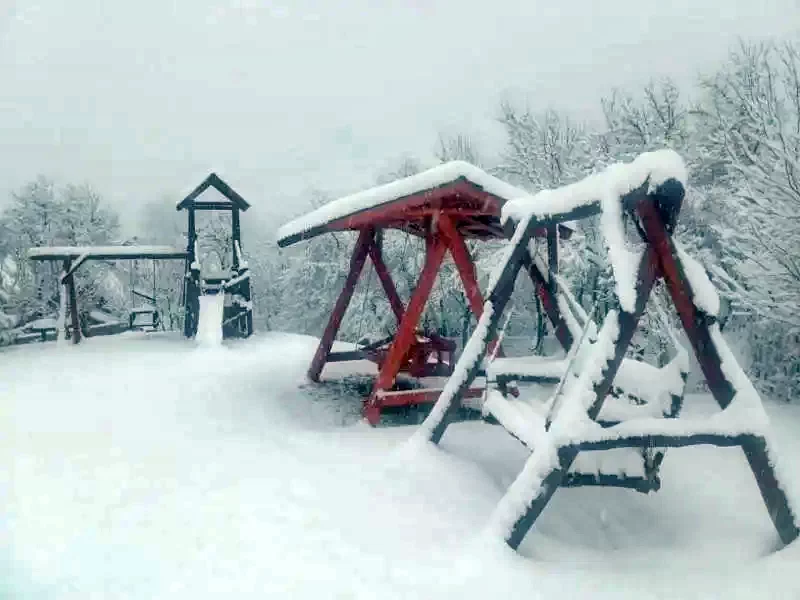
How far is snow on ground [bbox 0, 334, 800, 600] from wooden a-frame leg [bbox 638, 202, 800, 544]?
0.21m

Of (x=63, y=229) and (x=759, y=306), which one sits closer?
(x=759, y=306)

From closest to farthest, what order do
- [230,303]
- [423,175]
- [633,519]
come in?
[633,519], [423,175], [230,303]

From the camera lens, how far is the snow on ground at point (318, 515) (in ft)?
8.96

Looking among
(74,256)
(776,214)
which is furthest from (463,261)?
(74,256)

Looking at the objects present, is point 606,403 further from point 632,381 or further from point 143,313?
point 143,313

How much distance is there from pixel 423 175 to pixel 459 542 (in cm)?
325

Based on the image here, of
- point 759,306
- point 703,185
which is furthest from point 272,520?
point 703,185

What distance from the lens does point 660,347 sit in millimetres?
13438

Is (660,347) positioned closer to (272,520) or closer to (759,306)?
(759,306)

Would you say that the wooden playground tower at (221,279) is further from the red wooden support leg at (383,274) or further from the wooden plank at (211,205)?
the red wooden support leg at (383,274)

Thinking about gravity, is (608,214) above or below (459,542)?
above

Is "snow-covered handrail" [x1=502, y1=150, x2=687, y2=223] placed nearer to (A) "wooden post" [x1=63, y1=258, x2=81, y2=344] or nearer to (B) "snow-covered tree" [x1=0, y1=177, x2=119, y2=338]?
(B) "snow-covered tree" [x1=0, y1=177, x2=119, y2=338]

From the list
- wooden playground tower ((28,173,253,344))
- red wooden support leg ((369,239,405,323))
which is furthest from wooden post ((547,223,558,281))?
wooden playground tower ((28,173,253,344))

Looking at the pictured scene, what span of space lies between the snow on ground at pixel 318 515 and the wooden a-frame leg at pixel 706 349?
0.21 metres
